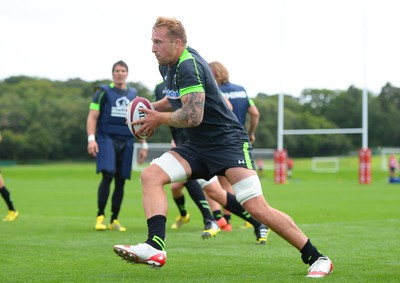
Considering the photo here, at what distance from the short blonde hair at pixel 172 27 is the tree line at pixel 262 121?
2361 inches

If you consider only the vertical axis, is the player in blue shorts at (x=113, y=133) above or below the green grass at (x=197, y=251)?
above

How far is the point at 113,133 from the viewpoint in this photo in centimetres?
1119

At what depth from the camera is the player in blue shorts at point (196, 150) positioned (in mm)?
5855

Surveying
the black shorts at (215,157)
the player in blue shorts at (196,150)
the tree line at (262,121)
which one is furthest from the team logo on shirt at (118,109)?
the tree line at (262,121)

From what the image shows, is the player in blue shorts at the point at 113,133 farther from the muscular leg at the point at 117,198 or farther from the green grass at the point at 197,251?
the green grass at the point at 197,251

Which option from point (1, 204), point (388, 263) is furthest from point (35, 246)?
point (1, 204)

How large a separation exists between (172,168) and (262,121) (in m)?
74.8

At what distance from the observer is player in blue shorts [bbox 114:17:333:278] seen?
5.86m

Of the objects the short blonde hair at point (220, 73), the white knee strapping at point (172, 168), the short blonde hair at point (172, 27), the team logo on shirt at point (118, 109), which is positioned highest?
the short blonde hair at point (172, 27)

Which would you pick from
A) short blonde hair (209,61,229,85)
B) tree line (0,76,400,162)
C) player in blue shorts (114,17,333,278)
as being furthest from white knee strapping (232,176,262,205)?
tree line (0,76,400,162)

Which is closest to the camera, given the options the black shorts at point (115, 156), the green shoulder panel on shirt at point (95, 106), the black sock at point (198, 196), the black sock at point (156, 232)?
the black sock at point (156, 232)

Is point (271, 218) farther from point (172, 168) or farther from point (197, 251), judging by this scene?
point (197, 251)

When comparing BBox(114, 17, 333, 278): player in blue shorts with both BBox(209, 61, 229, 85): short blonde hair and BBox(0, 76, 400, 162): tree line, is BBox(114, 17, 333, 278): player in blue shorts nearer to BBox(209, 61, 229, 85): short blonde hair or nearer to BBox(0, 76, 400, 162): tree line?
BBox(209, 61, 229, 85): short blonde hair

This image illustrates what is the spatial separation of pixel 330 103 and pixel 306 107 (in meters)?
5.40
